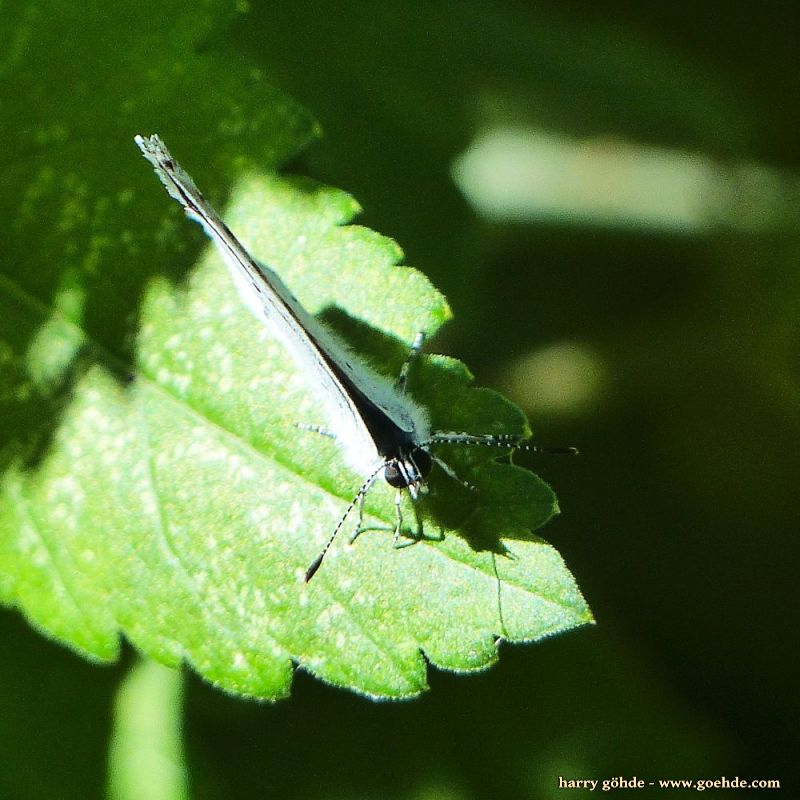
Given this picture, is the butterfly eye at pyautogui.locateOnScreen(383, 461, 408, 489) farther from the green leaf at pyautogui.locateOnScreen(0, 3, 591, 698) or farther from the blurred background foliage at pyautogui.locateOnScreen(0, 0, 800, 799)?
the blurred background foliage at pyautogui.locateOnScreen(0, 0, 800, 799)

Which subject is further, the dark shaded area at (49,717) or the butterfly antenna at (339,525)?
the dark shaded area at (49,717)

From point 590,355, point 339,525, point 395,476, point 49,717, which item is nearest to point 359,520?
point 339,525

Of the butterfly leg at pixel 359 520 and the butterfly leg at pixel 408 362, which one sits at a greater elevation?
the butterfly leg at pixel 408 362

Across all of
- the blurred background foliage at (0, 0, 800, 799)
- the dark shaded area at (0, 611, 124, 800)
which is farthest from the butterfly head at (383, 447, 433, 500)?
Result: the dark shaded area at (0, 611, 124, 800)

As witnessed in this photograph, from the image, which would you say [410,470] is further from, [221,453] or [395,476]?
[221,453]

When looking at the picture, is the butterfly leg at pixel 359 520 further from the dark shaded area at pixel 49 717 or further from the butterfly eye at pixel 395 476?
the dark shaded area at pixel 49 717

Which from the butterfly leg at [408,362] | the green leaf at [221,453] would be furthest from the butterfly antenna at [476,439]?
the butterfly leg at [408,362]
